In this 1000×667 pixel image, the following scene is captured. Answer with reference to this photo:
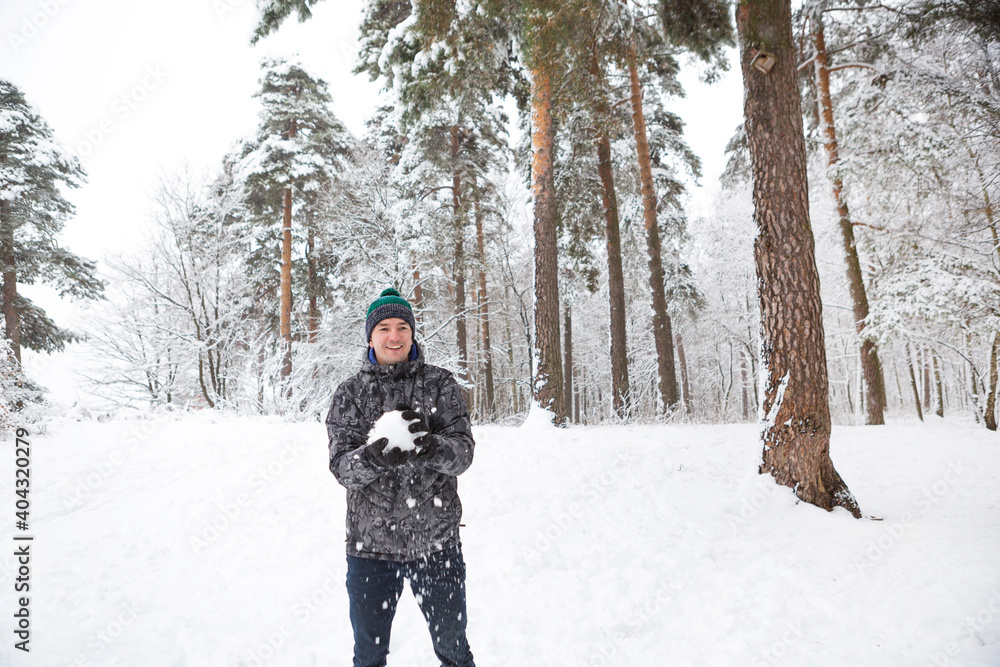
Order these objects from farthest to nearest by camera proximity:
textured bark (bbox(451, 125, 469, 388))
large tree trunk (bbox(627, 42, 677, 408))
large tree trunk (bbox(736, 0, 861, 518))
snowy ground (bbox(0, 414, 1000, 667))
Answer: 1. textured bark (bbox(451, 125, 469, 388))
2. large tree trunk (bbox(627, 42, 677, 408))
3. large tree trunk (bbox(736, 0, 861, 518))
4. snowy ground (bbox(0, 414, 1000, 667))

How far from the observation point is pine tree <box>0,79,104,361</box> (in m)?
11.0

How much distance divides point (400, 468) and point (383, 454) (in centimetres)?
23

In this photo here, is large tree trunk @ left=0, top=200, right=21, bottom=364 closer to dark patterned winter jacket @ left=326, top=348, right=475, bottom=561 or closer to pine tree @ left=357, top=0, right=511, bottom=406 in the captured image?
pine tree @ left=357, top=0, right=511, bottom=406

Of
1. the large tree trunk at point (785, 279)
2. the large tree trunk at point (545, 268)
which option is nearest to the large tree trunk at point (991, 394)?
the large tree trunk at point (785, 279)

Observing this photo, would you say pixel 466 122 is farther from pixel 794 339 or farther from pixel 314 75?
pixel 794 339

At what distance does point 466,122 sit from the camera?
44.0 ft

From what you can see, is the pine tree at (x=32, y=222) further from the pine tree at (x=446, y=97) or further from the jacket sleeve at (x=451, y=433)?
the jacket sleeve at (x=451, y=433)

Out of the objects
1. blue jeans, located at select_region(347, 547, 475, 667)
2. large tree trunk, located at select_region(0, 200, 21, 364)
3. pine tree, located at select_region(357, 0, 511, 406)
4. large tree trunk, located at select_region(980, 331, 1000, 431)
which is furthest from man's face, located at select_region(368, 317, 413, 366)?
large tree trunk, located at select_region(0, 200, 21, 364)

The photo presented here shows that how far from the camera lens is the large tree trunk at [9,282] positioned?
11.0 meters

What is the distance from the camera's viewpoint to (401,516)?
1.94m

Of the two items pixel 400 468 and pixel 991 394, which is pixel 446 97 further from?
pixel 991 394

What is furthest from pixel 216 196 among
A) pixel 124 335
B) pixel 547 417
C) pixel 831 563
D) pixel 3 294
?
pixel 831 563

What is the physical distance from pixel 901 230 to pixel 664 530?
9.57 meters

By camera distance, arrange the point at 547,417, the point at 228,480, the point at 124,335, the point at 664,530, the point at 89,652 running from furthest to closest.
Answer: the point at 124,335, the point at 547,417, the point at 228,480, the point at 664,530, the point at 89,652
